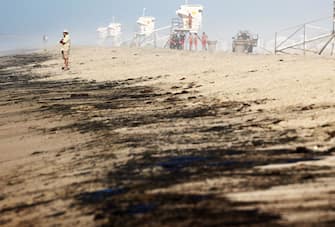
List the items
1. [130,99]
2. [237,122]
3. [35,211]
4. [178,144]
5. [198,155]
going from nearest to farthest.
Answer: [35,211] < [198,155] < [178,144] < [237,122] < [130,99]

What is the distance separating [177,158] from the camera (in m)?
5.12

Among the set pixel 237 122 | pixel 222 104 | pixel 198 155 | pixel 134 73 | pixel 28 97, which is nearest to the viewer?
pixel 198 155

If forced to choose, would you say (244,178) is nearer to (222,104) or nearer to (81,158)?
(81,158)

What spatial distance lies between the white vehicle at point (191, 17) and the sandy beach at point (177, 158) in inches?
1846

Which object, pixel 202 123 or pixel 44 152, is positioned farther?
pixel 202 123

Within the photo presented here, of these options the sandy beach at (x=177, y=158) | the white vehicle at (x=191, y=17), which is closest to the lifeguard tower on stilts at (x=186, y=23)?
the white vehicle at (x=191, y=17)

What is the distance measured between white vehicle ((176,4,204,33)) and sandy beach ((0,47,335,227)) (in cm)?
4689

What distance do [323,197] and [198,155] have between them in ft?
5.50

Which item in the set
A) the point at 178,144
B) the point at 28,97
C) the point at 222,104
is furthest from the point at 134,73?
the point at 178,144

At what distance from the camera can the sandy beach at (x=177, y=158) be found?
3703 millimetres

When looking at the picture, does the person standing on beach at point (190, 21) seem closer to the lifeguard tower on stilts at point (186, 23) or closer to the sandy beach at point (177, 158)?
the lifeguard tower on stilts at point (186, 23)

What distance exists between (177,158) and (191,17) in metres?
53.4

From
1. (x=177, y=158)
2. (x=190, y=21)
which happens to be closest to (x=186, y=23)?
(x=190, y=21)

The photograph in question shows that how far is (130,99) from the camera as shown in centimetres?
1019
